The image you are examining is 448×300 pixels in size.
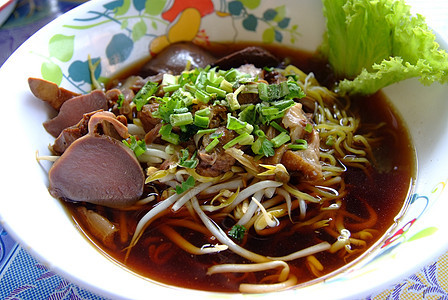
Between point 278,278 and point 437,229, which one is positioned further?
point 278,278

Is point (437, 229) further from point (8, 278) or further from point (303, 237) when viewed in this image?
point (8, 278)

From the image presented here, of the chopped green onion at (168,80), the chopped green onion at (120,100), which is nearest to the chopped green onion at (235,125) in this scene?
the chopped green onion at (168,80)

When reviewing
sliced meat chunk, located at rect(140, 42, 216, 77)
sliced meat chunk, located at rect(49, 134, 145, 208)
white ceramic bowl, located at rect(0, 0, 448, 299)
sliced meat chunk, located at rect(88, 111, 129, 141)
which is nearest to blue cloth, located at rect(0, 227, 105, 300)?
→ white ceramic bowl, located at rect(0, 0, 448, 299)

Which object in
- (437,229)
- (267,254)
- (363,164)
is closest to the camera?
(437,229)

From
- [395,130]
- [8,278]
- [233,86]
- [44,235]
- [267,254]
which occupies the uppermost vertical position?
[233,86]

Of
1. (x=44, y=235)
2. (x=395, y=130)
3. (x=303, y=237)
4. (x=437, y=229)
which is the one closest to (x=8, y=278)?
(x=44, y=235)

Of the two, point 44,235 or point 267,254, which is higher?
point 44,235

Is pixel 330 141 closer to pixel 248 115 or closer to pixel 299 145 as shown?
pixel 299 145

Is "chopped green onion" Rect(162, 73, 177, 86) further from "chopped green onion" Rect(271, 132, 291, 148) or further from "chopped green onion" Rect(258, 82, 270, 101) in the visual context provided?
"chopped green onion" Rect(271, 132, 291, 148)
